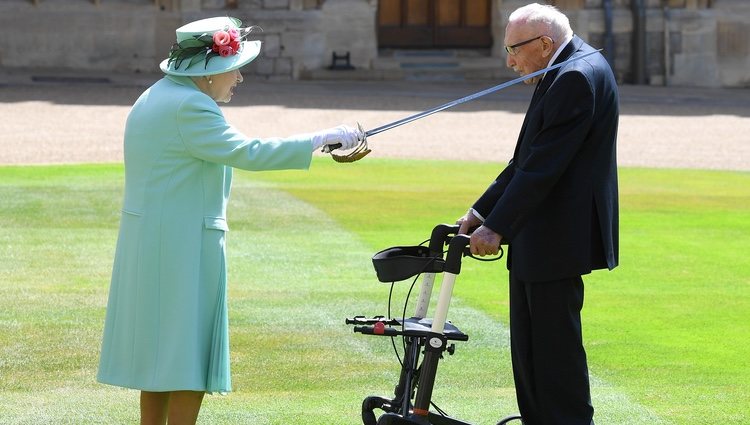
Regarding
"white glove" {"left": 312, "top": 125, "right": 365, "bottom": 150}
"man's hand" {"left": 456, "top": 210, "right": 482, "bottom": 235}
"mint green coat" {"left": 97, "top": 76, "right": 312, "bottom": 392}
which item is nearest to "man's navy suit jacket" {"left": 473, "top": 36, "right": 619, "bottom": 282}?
"man's hand" {"left": 456, "top": 210, "right": 482, "bottom": 235}

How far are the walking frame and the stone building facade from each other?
2190cm

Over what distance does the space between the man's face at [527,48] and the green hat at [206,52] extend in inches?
35.1

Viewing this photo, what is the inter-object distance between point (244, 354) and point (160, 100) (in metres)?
2.68

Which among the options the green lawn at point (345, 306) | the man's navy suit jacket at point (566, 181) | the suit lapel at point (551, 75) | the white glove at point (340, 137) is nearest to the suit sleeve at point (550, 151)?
the man's navy suit jacket at point (566, 181)

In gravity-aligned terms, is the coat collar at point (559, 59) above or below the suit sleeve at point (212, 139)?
above

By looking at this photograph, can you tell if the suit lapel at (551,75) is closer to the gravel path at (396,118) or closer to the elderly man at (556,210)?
the elderly man at (556,210)

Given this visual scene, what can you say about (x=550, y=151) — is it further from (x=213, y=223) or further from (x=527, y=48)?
(x=213, y=223)

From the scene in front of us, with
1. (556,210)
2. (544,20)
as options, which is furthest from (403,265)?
(544,20)

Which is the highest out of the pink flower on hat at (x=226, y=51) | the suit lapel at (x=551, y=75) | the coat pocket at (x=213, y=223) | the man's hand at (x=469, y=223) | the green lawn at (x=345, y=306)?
the pink flower on hat at (x=226, y=51)

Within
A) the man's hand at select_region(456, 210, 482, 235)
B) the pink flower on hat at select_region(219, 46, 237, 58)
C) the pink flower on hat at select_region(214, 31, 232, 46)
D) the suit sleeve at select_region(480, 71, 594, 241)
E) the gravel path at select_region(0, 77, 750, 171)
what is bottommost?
the gravel path at select_region(0, 77, 750, 171)

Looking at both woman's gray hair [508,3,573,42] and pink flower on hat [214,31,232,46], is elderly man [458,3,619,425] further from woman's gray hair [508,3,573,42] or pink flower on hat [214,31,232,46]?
pink flower on hat [214,31,232,46]

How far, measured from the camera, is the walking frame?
185 inches

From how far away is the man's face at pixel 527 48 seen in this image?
481 centimetres

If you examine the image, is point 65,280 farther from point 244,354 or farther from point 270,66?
point 270,66
